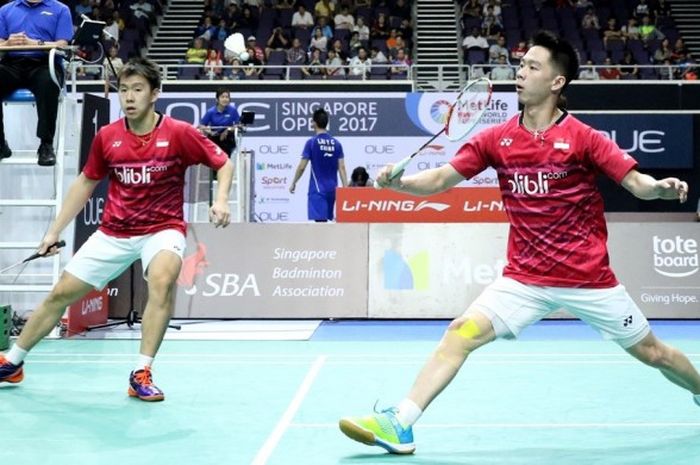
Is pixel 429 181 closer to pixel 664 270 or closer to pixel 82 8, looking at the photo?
pixel 664 270

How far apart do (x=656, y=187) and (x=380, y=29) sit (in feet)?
64.3

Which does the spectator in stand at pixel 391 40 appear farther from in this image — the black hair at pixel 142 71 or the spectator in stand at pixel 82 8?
the black hair at pixel 142 71

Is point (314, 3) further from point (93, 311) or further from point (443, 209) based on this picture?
point (93, 311)

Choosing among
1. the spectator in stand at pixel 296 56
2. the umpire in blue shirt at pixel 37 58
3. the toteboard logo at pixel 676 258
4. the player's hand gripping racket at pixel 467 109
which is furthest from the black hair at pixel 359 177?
the player's hand gripping racket at pixel 467 109

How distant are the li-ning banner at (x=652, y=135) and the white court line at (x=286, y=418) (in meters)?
12.7

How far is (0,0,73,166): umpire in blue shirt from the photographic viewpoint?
8102 mm

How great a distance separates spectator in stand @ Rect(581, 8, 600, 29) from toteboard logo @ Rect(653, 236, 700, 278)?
14.1m

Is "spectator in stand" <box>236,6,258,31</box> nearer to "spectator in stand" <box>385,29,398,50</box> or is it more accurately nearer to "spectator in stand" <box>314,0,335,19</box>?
"spectator in stand" <box>314,0,335,19</box>

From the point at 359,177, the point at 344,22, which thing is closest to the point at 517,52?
the point at 344,22

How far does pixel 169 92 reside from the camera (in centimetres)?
1811

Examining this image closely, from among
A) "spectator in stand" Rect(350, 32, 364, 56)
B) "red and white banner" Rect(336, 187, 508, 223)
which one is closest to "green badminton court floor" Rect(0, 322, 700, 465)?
"red and white banner" Rect(336, 187, 508, 223)

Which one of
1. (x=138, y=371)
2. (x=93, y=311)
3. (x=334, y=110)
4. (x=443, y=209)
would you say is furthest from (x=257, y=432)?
(x=334, y=110)

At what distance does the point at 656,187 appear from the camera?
3.93 m

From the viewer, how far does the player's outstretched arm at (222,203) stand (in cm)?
517
